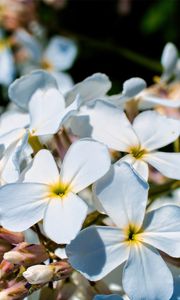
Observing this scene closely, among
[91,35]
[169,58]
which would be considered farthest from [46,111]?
[91,35]

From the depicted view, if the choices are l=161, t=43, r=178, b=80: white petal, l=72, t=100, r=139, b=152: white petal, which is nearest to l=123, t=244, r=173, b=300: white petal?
l=72, t=100, r=139, b=152: white petal

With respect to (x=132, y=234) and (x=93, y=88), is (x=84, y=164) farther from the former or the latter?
(x=93, y=88)

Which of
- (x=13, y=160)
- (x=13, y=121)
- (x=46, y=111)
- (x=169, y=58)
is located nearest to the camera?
(x=13, y=160)

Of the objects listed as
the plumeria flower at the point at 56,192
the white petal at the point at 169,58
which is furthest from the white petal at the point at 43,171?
the white petal at the point at 169,58

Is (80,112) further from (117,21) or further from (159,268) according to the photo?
(117,21)

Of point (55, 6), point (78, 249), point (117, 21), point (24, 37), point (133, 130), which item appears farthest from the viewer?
point (117, 21)

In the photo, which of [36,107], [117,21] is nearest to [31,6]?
[117,21]

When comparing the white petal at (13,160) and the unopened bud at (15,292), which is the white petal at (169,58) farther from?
the unopened bud at (15,292)

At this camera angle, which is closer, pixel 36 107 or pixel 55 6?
pixel 36 107
